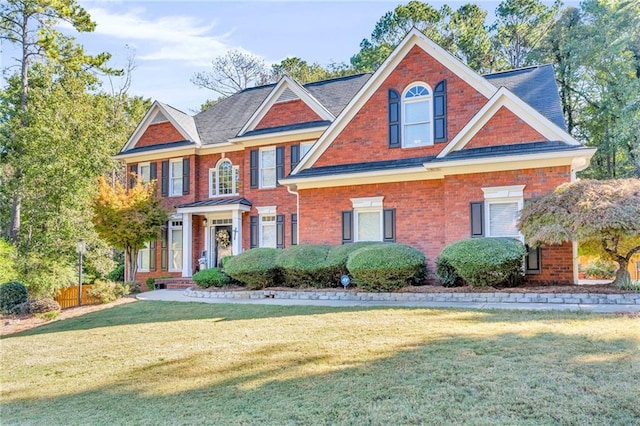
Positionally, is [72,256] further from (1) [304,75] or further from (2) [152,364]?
(1) [304,75]

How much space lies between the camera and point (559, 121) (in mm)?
13539

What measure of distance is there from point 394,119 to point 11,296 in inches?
548

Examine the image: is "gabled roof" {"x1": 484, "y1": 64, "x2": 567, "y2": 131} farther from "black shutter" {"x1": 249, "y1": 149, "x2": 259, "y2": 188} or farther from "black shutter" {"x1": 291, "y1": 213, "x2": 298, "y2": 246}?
"black shutter" {"x1": 249, "y1": 149, "x2": 259, "y2": 188}

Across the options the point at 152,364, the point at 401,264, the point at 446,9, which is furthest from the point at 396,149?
the point at 446,9

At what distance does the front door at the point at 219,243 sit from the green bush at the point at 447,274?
11060 mm

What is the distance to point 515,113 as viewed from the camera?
1340 cm

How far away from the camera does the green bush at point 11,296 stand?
48.5 ft

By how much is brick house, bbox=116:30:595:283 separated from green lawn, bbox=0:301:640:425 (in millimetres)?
5088

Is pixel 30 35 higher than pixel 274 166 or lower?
higher

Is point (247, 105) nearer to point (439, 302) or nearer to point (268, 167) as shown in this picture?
point (268, 167)

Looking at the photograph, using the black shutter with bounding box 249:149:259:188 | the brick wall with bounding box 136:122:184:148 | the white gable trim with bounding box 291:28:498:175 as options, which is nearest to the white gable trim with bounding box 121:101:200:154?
the brick wall with bounding box 136:122:184:148

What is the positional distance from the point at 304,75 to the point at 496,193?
25.7 meters

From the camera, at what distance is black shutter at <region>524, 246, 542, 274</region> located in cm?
1288

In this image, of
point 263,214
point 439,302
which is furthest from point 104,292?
point 439,302
